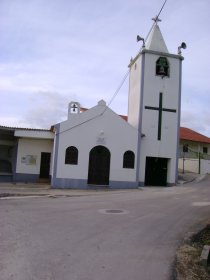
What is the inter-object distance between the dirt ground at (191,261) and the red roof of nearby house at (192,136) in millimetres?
37452

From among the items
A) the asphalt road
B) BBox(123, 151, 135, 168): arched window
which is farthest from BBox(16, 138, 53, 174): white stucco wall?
the asphalt road

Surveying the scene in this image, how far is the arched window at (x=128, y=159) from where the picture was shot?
92.2 ft

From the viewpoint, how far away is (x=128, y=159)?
28.2 m

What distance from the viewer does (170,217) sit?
13.9 meters

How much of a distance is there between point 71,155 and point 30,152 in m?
3.92

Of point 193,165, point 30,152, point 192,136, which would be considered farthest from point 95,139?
point 192,136

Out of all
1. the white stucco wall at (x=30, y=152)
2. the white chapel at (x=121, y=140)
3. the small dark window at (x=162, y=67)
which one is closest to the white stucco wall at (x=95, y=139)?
the white chapel at (x=121, y=140)

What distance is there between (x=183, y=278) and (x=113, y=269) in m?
1.28

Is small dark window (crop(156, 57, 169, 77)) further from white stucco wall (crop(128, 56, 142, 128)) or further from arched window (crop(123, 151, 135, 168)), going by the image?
arched window (crop(123, 151, 135, 168))

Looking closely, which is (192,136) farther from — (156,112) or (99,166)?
(99,166)

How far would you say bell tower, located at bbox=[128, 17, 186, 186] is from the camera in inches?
1155

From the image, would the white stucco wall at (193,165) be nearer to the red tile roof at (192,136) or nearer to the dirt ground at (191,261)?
the red tile roof at (192,136)

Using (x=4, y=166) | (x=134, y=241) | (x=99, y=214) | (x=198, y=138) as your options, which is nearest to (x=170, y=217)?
(x=99, y=214)

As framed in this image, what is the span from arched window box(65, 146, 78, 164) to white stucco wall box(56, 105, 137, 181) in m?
0.22
